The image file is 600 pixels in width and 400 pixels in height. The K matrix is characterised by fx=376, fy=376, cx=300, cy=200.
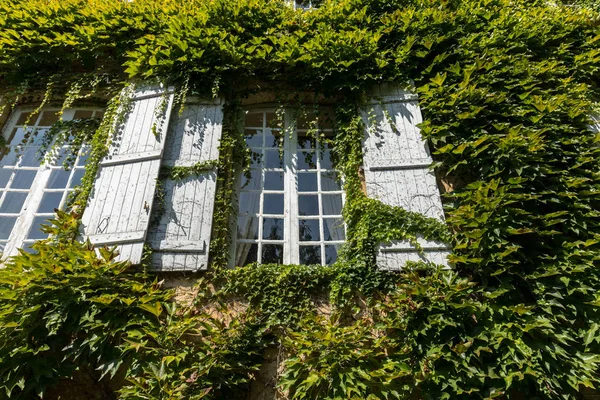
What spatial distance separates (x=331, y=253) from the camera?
10.9ft

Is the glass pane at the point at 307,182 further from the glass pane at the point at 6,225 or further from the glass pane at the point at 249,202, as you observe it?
the glass pane at the point at 6,225

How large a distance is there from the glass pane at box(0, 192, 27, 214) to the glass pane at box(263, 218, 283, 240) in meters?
2.36

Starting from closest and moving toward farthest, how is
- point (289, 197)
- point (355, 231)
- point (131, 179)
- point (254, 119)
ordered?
point (355, 231) < point (131, 179) < point (289, 197) < point (254, 119)

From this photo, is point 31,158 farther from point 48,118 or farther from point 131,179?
point 131,179

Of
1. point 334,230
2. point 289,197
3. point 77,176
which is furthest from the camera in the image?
point 77,176

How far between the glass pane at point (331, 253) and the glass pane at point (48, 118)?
11.1 feet

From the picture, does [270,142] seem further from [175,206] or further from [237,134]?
[175,206]

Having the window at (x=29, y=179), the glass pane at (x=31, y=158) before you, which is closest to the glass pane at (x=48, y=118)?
the window at (x=29, y=179)

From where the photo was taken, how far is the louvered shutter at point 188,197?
3020mm

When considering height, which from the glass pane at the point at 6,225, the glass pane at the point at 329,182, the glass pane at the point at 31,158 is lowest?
the glass pane at the point at 6,225

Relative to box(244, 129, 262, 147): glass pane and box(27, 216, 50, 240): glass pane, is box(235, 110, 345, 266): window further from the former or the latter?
box(27, 216, 50, 240): glass pane

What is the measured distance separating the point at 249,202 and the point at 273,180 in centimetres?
34

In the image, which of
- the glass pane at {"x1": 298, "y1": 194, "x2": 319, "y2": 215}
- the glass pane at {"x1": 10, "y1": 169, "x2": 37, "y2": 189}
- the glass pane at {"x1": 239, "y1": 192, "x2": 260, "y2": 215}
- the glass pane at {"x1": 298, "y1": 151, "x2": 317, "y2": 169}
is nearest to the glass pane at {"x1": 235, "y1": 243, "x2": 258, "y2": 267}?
the glass pane at {"x1": 239, "y1": 192, "x2": 260, "y2": 215}

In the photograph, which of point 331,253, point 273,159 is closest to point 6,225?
point 273,159
